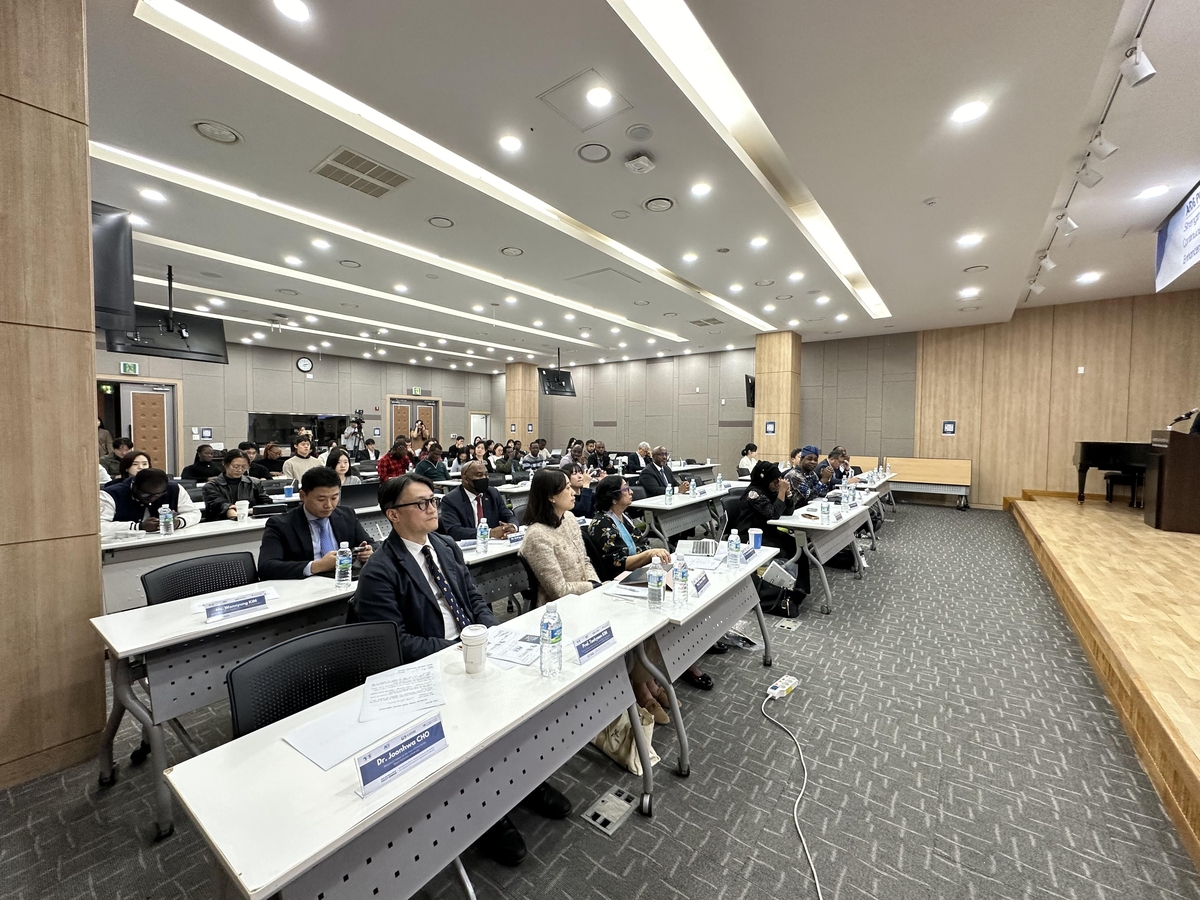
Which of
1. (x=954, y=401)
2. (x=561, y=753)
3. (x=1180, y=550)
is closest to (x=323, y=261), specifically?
(x=561, y=753)

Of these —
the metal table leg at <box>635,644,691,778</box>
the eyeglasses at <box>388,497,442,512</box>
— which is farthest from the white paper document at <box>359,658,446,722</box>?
the metal table leg at <box>635,644,691,778</box>

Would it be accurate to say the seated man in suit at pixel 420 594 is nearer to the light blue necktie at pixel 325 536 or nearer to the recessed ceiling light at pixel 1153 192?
the light blue necktie at pixel 325 536

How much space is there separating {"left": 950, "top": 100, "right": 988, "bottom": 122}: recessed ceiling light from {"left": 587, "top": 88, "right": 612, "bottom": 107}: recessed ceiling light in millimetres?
2530

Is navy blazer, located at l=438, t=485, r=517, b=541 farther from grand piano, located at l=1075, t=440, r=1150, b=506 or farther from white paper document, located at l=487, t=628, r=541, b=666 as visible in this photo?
grand piano, located at l=1075, t=440, r=1150, b=506

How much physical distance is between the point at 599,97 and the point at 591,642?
3516 mm

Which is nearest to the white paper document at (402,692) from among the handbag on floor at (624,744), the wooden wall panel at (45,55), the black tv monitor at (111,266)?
the handbag on floor at (624,744)

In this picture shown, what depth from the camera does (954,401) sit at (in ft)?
36.6

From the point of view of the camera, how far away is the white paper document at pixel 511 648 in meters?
1.86

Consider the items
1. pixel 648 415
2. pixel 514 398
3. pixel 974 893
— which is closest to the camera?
pixel 974 893

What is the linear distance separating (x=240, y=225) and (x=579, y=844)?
6816 mm

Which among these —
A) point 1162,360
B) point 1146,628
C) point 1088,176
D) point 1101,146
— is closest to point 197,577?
point 1146,628

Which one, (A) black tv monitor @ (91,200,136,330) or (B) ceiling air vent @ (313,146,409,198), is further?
(B) ceiling air vent @ (313,146,409,198)

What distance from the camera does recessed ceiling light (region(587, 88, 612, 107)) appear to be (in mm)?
3354

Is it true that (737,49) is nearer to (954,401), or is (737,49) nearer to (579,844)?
(579,844)
